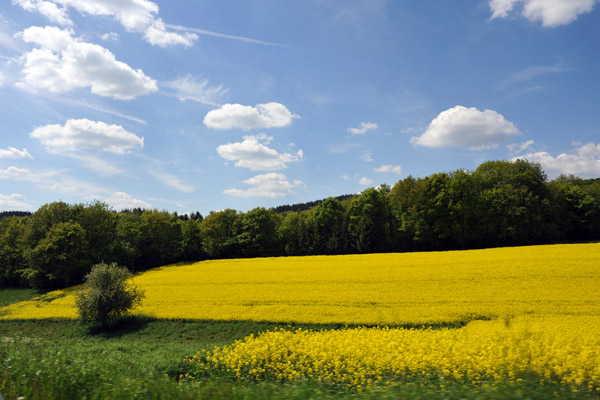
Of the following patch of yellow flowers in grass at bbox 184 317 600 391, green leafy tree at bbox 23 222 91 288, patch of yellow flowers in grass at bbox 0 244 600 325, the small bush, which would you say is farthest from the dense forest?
patch of yellow flowers in grass at bbox 184 317 600 391

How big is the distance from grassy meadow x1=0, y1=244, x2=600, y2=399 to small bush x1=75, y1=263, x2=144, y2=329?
1079mm

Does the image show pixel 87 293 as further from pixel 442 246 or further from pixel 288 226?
pixel 442 246

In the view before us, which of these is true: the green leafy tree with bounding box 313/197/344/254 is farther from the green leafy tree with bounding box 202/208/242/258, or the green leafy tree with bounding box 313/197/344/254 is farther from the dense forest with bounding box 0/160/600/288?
the green leafy tree with bounding box 202/208/242/258

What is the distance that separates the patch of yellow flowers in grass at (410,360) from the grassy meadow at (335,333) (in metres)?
0.07

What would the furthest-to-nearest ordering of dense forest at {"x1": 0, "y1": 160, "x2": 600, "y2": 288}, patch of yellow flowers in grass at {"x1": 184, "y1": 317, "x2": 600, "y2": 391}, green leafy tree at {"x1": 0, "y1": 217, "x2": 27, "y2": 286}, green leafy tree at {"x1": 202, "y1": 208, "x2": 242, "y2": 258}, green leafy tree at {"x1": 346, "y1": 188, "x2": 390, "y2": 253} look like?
green leafy tree at {"x1": 202, "y1": 208, "x2": 242, "y2": 258} < green leafy tree at {"x1": 346, "y1": 188, "x2": 390, "y2": 253} < green leafy tree at {"x1": 0, "y1": 217, "x2": 27, "y2": 286} < dense forest at {"x1": 0, "y1": 160, "x2": 600, "y2": 288} < patch of yellow flowers in grass at {"x1": 184, "y1": 317, "x2": 600, "y2": 391}

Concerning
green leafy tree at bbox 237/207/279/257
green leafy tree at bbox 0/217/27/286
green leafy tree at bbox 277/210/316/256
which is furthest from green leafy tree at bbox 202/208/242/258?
green leafy tree at bbox 0/217/27/286

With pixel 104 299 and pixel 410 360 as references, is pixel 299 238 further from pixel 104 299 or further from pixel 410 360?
pixel 410 360

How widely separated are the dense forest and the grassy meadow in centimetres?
765

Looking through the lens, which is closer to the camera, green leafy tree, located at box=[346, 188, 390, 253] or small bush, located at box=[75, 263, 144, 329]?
small bush, located at box=[75, 263, 144, 329]

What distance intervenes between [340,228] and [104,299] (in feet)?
126

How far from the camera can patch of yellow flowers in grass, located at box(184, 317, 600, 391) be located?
7.27 meters

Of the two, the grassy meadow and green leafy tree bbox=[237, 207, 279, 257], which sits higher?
green leafy tree bbox=[237, 207, 279, 257]

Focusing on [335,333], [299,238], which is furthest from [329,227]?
[335,333]

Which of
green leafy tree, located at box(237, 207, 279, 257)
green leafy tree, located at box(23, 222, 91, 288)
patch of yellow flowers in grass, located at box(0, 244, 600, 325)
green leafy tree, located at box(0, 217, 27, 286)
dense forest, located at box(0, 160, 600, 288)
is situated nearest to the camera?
patch of yellow flowers in grass, located at box(0, 244, 600, 325)
